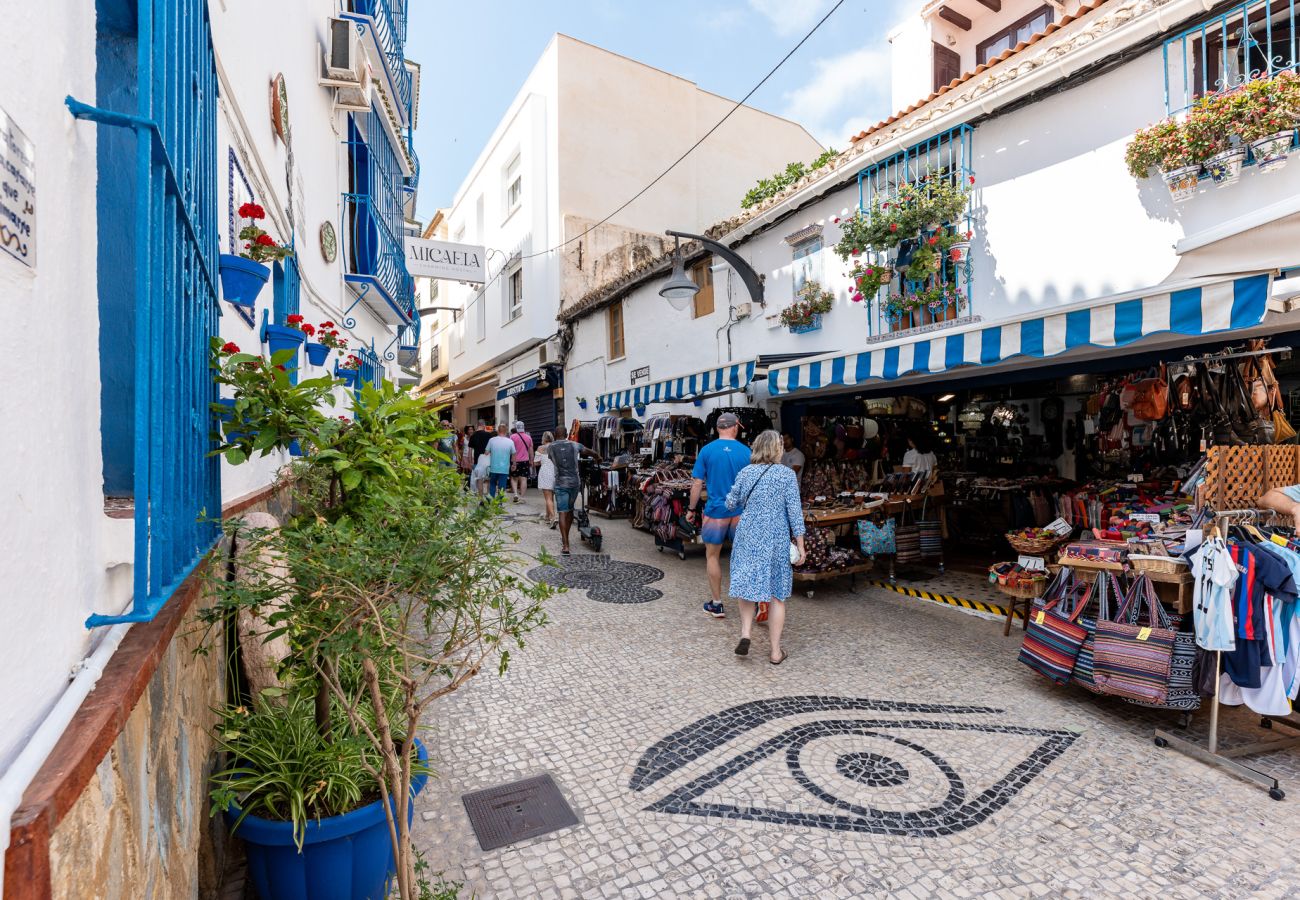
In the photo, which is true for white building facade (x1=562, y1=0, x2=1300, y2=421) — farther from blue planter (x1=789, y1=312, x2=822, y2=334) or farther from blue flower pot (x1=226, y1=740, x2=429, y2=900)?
blue flower pot (x1=226, y1=740, x2=429, y2=900)

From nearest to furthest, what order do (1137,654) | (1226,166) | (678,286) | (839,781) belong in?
(839,781), (1137,654), (1226,166), (678,286)

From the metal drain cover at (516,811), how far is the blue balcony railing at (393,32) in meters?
8.50

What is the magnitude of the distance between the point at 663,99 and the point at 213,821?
20164mm

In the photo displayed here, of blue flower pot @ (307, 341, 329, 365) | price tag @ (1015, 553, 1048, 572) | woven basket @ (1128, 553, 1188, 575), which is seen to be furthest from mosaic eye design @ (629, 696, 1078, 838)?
blue flower pot @ (307, 341, 329, 365)

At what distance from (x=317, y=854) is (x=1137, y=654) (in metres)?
4.44

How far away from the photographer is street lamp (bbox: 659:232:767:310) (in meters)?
9.44

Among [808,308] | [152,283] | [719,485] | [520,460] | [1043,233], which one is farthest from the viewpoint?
[520,460]

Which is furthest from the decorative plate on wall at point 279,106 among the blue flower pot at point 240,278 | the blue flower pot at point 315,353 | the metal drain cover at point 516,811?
the metal drain cover at point 516,811

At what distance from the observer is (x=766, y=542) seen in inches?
195

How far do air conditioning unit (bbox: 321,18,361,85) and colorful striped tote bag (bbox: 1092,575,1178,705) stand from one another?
8111 millimetres

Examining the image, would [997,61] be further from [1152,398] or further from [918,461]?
[918,461]

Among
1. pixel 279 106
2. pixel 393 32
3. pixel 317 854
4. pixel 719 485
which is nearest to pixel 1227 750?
pixel 719 485

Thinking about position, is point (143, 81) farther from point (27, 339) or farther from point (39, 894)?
point (39, 894)

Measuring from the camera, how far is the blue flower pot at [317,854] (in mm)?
2154
